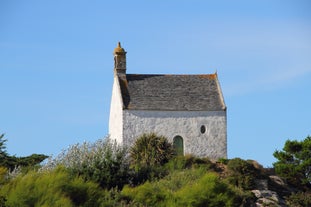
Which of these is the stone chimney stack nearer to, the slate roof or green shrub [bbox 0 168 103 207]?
the slate roof

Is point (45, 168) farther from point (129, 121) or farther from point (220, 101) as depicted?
point (220, 101)

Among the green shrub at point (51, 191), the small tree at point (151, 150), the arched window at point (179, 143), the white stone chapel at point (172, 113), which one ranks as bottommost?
the green shrub at point (51, 191)

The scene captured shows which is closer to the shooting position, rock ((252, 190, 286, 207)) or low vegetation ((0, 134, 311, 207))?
low vegetation ((0, 134, 311, 207))

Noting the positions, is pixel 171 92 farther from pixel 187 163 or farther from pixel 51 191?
pixel 51 191

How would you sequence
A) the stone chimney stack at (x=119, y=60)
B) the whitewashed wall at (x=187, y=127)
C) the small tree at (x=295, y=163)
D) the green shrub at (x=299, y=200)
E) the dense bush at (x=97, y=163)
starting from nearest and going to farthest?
the dense bush at (x=97, y=163)
the green shrub at (x=299, y=200)
the small tree at (x=295, y=163)
the whitewashed wall at (x=187, y=127)
the stone chimney stack at (x=119, y=60)

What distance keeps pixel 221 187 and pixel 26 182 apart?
10.4m

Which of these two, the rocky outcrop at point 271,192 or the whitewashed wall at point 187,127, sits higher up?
the whitewashed wall at point 187,127

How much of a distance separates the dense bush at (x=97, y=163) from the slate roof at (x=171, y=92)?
780cm

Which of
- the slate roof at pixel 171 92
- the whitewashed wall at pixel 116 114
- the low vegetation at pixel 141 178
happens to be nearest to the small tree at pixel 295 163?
the low vegetation at pixel 141 178

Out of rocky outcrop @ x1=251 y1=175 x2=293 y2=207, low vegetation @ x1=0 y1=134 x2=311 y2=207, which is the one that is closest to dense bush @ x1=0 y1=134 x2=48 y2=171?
low vegetation @ x1=0 y1=134 x2=311 y2=207

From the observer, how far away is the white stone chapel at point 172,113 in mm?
51688

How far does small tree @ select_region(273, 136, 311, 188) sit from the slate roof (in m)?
4.79

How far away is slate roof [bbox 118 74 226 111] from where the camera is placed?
5219 cm

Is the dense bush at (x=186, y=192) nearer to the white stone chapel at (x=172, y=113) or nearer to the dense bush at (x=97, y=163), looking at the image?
the dense bush at (x=97, y=163)
